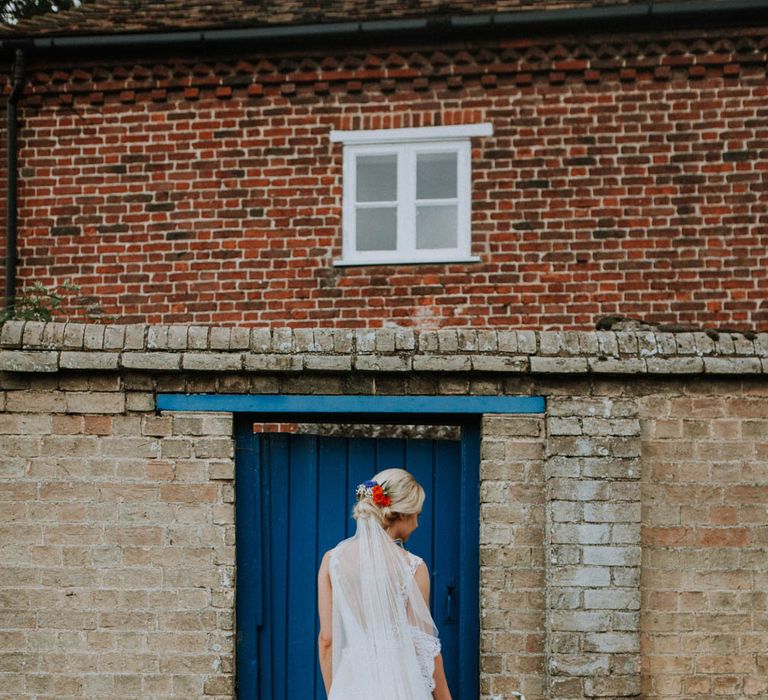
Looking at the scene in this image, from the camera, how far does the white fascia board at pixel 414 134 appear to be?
7938 mm

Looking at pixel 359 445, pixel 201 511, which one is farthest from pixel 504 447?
pixel 201 511

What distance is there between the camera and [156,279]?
815 centimetres

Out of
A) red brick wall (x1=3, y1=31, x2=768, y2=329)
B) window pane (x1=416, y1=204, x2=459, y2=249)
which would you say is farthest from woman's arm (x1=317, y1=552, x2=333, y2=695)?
window pane (x1=416, y1=204, x2=459, y2=249)

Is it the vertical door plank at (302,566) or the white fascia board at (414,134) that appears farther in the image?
the white fascia board at (414,134)

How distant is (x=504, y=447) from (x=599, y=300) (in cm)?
394

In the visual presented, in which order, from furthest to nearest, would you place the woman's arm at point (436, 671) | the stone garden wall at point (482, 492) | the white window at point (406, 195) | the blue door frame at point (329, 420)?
the white window at point (406, 195) < the blue door frame at point (329, 420) < the stone garden wall at point (482, 492) < the woman's arm at point (436, 671)

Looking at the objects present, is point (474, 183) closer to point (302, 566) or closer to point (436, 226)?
point (436, 226)

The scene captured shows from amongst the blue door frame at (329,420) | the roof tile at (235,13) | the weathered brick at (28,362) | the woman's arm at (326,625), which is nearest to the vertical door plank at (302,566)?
the blue door frame at (329,420)

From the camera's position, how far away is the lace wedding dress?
3473 mm

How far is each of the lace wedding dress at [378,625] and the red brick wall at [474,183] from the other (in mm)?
4501

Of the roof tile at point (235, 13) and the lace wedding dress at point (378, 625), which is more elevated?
the roof tile at point (235, 13)

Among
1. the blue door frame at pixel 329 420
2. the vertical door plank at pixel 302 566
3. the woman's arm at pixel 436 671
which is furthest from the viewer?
the vertical door plank at pixel 302 566

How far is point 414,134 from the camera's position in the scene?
26.2 ft

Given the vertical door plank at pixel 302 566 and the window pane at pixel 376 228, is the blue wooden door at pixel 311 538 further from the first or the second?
the window pane at pixel 376 228
